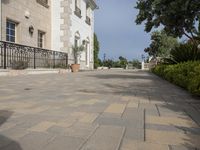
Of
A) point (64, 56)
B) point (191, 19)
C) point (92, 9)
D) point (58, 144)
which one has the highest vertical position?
point (92, 9)

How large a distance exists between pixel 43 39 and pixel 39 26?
3.76 ft

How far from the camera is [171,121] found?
10.7 feet

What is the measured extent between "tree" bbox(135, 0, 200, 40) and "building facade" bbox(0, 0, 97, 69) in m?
6.21

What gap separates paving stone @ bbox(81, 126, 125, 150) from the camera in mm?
2289

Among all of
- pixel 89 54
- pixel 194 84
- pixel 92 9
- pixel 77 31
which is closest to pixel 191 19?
pixel 194 84

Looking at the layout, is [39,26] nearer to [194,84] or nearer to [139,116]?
[194,84]

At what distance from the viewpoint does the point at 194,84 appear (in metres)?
5.56

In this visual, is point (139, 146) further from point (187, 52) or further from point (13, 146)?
point (187, 52)

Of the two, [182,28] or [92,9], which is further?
[92,9]

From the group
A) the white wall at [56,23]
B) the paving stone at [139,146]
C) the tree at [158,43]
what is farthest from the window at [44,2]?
the tree at [158,43]

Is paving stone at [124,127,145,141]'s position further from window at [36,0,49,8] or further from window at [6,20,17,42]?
window at [36,0,49,8]

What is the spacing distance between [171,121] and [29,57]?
11.6m

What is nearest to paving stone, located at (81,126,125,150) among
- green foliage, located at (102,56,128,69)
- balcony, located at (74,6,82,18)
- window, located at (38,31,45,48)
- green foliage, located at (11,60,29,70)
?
green foliage, located at (11,60,29,70)

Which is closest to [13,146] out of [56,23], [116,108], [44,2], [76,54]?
[116,108]
